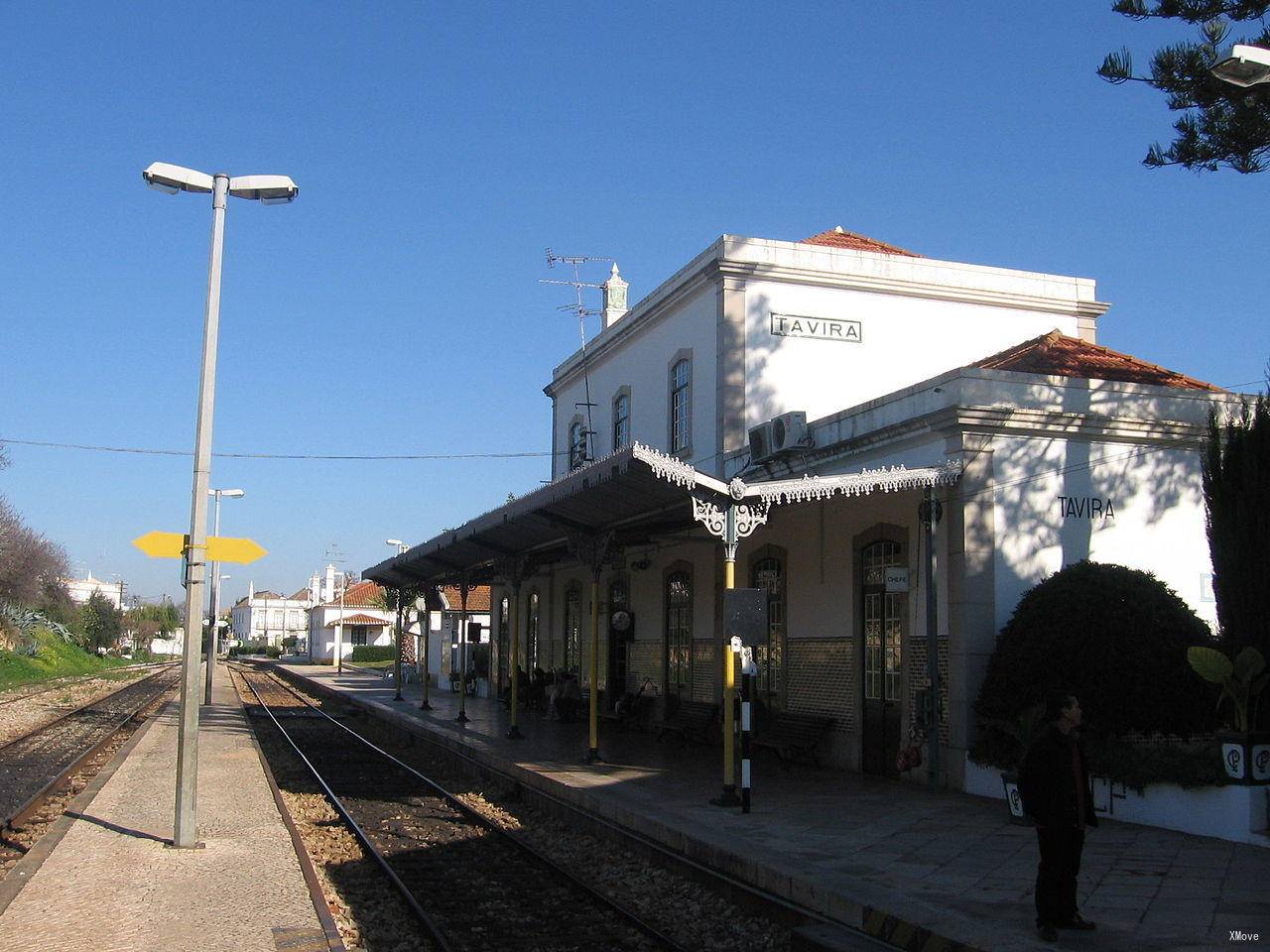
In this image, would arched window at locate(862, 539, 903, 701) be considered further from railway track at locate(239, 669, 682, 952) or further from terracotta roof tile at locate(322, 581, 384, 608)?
terracotta roof tile at locate(322, 581, 384, 608)

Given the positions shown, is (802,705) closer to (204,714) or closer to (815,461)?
(815,461)

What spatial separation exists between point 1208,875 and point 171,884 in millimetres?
7496

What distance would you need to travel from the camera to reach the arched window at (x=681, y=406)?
70.0 ft

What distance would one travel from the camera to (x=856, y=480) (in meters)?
12.3

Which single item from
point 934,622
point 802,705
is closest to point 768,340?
point 802,705

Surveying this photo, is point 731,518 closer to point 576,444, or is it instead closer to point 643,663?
point 643,663

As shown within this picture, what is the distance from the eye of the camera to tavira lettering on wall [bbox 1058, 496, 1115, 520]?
13211 millimetres

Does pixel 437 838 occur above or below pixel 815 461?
below

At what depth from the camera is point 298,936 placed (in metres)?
7.46

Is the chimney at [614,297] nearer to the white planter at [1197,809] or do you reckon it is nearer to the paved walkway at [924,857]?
the paved walkway at [924,857]

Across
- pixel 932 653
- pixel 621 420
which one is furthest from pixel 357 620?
pixel 932 653

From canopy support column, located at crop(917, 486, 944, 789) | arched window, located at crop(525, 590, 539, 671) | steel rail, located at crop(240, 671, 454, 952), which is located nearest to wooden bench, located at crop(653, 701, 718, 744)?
steel rail, located at crop(240, 671, 454, 952)

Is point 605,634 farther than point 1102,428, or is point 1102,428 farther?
point 605,634

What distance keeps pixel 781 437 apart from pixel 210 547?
8044mm
